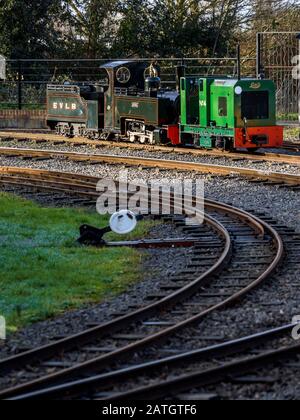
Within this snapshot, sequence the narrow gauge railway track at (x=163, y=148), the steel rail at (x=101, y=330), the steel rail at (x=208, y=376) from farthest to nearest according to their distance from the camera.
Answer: the narrow gauge railway track at (x=163, y=148) < the steel rail at (x=101, y=330) < the steel rail at (x=208, y=376)

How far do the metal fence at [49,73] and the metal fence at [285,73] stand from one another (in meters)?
1.68

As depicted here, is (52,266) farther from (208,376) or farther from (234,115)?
(234,115)

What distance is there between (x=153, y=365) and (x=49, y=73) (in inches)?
1267

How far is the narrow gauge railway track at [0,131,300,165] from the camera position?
21828mm

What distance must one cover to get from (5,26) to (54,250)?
28.5 meters

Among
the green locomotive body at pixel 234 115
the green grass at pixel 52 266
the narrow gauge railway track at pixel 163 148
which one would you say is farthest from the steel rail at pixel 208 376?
the green locomotive body at pixel 234 115

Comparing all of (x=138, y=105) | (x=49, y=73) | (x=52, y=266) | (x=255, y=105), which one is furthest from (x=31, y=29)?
(x=52, y=266)

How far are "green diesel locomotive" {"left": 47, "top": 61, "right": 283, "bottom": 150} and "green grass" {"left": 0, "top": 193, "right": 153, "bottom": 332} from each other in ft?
26.7

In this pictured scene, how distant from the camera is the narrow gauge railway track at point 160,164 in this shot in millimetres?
18359

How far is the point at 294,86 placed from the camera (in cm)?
3291

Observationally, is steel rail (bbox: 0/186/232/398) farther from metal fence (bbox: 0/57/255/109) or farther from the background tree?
the background tree

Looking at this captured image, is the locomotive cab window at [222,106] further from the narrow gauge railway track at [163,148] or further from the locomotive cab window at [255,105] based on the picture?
the narrow gauge railway track at [163,148]

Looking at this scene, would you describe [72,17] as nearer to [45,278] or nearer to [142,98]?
[142,98]

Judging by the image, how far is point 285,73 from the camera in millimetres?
33094
